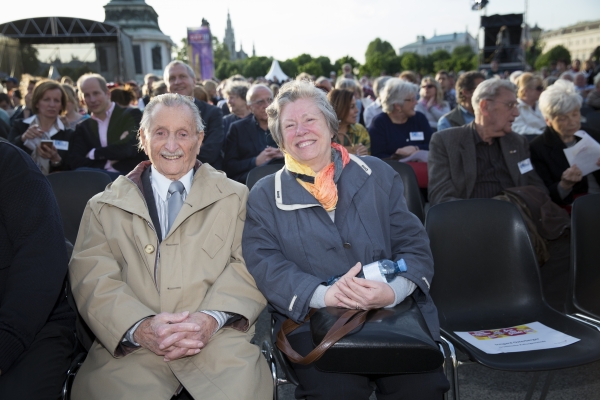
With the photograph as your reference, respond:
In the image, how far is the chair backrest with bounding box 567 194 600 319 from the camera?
2.95m

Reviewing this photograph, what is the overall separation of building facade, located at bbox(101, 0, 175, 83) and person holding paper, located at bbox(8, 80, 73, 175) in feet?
174

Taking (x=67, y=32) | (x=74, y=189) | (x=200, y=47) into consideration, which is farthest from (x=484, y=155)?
(x=67, y=32)

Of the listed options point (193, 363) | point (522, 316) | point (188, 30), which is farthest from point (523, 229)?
point (188, 30)

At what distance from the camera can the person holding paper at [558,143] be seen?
4.05 m

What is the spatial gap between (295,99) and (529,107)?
515 cm

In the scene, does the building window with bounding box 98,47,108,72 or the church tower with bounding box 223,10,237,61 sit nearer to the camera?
the building window with bounding box 98,47,108,72

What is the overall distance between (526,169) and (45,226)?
3180 mm

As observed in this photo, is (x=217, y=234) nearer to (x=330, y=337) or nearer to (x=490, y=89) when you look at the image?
(x=330, y=337)

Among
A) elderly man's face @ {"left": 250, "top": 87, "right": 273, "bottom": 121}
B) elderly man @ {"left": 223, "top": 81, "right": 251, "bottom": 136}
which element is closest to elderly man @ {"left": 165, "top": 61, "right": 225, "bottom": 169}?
elderly man's face @ {"left": 250, "top": 87, "right": 273, "bottom": 121}

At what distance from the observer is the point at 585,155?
3953mm

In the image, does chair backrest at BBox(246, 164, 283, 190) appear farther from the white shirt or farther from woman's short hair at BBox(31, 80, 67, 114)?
the white shirt

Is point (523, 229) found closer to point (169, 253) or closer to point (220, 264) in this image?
point (220, 264)

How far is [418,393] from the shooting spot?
7.00ft

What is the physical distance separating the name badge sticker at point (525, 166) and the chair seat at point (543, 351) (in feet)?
4.18
